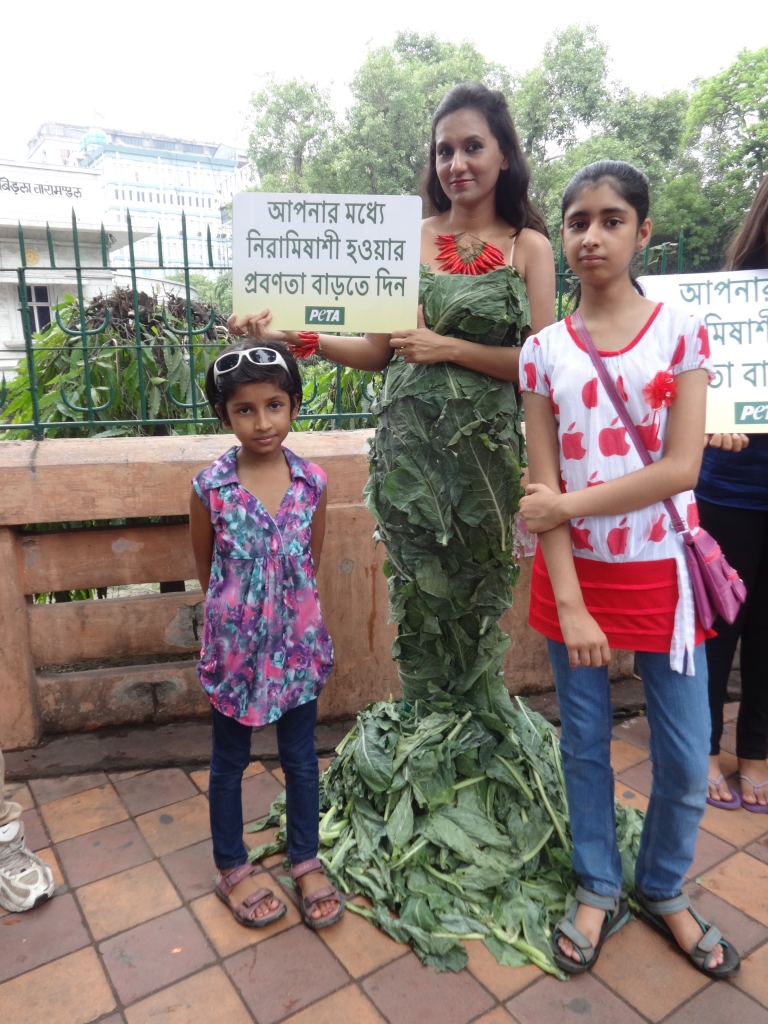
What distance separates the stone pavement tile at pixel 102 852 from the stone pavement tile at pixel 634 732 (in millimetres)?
1899

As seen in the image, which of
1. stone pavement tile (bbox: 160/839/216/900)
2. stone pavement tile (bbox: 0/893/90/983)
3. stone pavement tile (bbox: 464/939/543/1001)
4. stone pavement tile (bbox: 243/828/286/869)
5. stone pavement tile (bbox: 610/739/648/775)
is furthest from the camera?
stone pavement tile (bbox: 610/739/648/775)

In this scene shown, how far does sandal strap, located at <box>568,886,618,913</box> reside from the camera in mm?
1853

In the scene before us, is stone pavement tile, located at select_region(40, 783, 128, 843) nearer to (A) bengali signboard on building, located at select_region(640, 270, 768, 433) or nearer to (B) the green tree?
(A) bengali signboard on building, located at select_region(640, 270, 768, 433)

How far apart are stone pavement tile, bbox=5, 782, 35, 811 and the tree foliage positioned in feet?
71.8

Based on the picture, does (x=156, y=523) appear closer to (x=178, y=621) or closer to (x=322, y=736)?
(x=178, y=621)

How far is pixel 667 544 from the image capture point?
5.40 feet

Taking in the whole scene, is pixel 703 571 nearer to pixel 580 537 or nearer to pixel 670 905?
pixel 580 537

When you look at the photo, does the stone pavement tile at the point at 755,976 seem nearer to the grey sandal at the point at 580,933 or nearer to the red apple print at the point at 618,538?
the grey sandal at the point at 580,933

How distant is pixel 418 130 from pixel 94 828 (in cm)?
2669

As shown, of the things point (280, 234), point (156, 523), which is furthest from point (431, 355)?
point (156, 523)

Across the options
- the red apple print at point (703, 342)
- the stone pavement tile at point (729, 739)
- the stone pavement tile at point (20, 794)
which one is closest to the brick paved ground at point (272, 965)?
the stone pavement tile at point (20, 794)

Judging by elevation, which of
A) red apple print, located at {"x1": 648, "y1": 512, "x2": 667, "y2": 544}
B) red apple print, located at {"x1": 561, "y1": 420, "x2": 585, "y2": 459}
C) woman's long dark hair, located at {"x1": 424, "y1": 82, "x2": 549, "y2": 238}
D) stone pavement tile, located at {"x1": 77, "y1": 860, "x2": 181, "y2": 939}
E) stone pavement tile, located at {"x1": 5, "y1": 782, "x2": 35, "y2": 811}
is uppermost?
woman's long dark hair, located at {"x1": 424, "y1": 82, "x2": 549, "y2": 238}

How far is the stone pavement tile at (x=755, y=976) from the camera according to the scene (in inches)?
68.2

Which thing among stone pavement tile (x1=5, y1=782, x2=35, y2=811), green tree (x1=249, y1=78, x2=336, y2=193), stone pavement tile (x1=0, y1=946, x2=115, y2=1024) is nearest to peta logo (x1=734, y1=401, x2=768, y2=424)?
stone pavement tile (x1=0, y1=946, x2=115, y2=1024)
